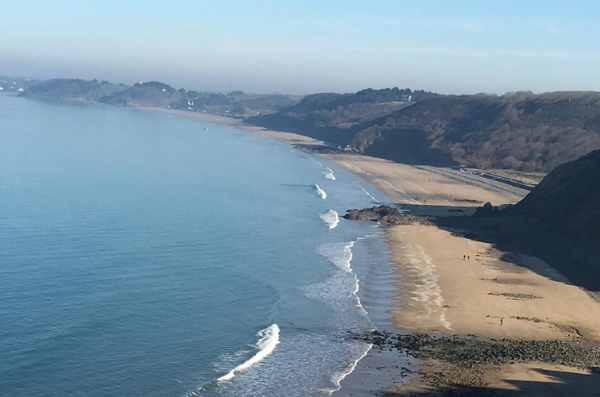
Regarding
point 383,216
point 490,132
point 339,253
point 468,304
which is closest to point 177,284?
point 339,253

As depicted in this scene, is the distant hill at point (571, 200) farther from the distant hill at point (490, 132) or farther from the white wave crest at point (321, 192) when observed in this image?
the distant hill at point (490, 132)

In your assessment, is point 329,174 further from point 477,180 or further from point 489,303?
point 489,303

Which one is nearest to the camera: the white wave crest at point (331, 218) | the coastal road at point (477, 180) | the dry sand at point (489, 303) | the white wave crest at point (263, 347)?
the dry sand at point (489, 303)

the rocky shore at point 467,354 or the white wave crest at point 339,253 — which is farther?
the white wave crest at point 339,253

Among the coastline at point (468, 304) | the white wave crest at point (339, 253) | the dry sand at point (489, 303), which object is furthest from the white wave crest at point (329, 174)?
the white wave crest at point (339, 253)

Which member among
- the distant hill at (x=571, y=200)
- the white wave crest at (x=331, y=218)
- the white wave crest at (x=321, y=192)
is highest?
the distant hill at (x=571, y=200)

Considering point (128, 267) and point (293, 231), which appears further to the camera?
point (293, 231)

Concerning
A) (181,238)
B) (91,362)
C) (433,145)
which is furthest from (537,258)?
(433,145)

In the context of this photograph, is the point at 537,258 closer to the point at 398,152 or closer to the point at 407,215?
the point at 407,215
